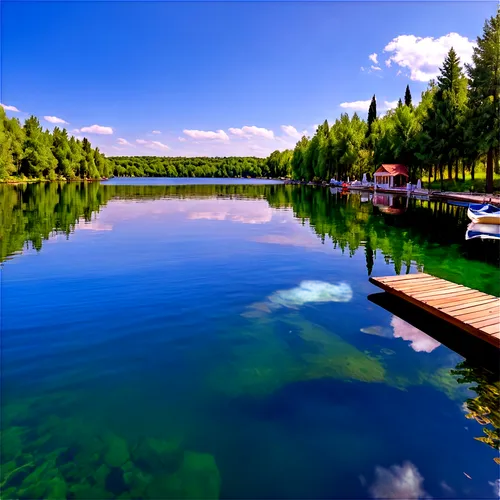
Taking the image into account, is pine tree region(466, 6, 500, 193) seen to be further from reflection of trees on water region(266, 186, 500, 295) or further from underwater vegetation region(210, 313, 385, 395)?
underwater vegetation region(210, 313, 385, 395)

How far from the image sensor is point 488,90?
46156 millimetres

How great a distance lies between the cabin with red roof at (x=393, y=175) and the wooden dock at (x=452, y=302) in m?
62.1

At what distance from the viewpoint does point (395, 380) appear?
26.2 feet

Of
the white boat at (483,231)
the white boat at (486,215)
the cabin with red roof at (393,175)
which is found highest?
the cabin with red roof at (393,175)

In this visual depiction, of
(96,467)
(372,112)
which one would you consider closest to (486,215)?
(96,467)

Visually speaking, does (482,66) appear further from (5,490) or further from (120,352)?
(5,490)

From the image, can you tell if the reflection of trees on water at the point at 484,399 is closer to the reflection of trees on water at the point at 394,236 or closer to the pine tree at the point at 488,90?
the reflection of trees on water at the point at 394,236

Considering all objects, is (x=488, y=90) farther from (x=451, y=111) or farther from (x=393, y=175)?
(x=393, y=175)

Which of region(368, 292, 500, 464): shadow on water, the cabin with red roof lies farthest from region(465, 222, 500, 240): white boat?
the cabin with red roof

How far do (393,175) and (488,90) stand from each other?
2646 centimetres

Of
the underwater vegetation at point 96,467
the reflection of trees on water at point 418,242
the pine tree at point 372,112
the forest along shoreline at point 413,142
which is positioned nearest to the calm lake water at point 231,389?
the underwater vegetation at point 96,467

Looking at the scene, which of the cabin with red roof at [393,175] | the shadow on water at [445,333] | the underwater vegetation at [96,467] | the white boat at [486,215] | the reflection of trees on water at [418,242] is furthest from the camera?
the cabin with red roof at [393,175]

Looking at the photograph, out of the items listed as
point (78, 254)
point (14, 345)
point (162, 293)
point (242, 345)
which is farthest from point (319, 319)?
point (78, 254)

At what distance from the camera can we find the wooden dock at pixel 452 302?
378 inches
